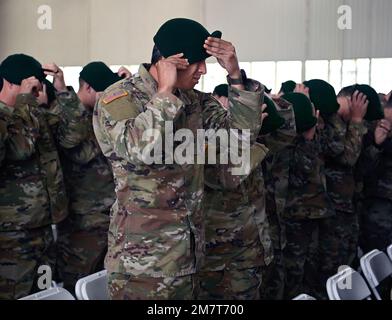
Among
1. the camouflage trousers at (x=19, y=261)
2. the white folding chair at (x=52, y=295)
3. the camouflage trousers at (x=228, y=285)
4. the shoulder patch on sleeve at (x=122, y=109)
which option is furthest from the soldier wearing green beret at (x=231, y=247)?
the camouflage trousers at (x=19, y=261)

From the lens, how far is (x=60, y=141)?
130 inches

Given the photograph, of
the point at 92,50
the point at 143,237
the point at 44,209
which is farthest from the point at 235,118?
the point at 92,50

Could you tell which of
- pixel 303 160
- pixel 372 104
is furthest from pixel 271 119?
pixel 372 104

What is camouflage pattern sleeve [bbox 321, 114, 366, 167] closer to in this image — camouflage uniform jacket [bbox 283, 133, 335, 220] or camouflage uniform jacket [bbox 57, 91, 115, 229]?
camouflage uniform jacket [bbox 283, 133, 335, 220]

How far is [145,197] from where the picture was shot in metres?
1.91

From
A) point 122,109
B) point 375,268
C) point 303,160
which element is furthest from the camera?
point 303,160

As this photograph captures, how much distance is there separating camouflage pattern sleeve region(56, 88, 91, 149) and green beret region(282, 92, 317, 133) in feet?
3.26

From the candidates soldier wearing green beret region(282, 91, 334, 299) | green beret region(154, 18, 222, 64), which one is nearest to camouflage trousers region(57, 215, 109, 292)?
soldier wearing green beret region(282, 91, 334, 299)

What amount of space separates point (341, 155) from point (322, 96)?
38 centimetres

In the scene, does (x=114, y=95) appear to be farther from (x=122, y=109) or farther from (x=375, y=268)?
(x=375, y=268)

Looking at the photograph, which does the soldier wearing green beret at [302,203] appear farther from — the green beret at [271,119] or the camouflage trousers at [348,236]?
the green beret at [271,119]

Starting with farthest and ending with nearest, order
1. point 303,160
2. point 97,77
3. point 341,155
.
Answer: point 341,155
point 303,160
point 97,77

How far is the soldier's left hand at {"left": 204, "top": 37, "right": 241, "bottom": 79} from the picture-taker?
6.62ft
